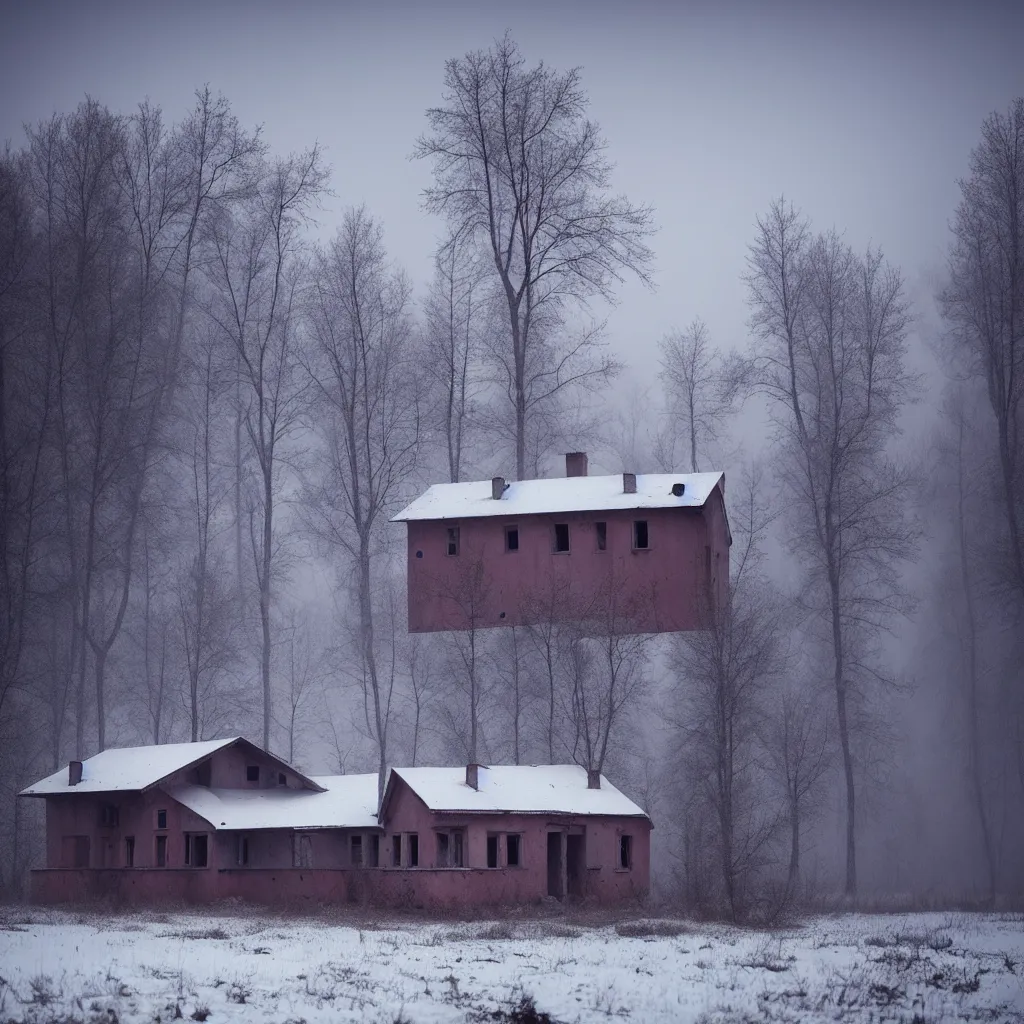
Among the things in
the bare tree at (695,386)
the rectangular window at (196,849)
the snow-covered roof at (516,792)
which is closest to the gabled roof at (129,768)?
the rectangular window at (196,849)

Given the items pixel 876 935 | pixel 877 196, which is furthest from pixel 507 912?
pixel 877 196

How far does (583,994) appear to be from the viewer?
82.1 ft

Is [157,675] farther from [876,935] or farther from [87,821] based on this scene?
[876,935]

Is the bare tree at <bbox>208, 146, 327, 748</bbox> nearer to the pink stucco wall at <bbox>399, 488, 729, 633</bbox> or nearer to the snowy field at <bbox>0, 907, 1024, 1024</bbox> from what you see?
the pink stucco wall at <bbox>399, 488, 729, 633</bbox>

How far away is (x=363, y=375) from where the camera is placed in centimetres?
5541

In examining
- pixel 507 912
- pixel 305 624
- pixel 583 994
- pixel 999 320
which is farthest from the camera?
pixel 305 624

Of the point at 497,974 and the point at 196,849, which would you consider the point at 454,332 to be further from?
the point at 497,974

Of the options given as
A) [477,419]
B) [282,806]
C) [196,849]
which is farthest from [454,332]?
[196,849]

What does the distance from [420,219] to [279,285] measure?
72149mm

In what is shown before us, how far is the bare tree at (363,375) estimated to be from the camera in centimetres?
5347

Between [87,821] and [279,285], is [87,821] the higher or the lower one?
the lower one

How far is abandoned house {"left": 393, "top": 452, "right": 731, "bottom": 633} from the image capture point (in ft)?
148

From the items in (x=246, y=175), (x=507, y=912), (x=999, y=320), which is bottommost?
(x=507, y=912)

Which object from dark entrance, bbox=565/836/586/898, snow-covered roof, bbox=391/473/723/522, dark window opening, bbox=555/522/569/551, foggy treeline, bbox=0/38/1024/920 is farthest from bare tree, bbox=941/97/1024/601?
dark entrance, bbox=565/836/586/898
